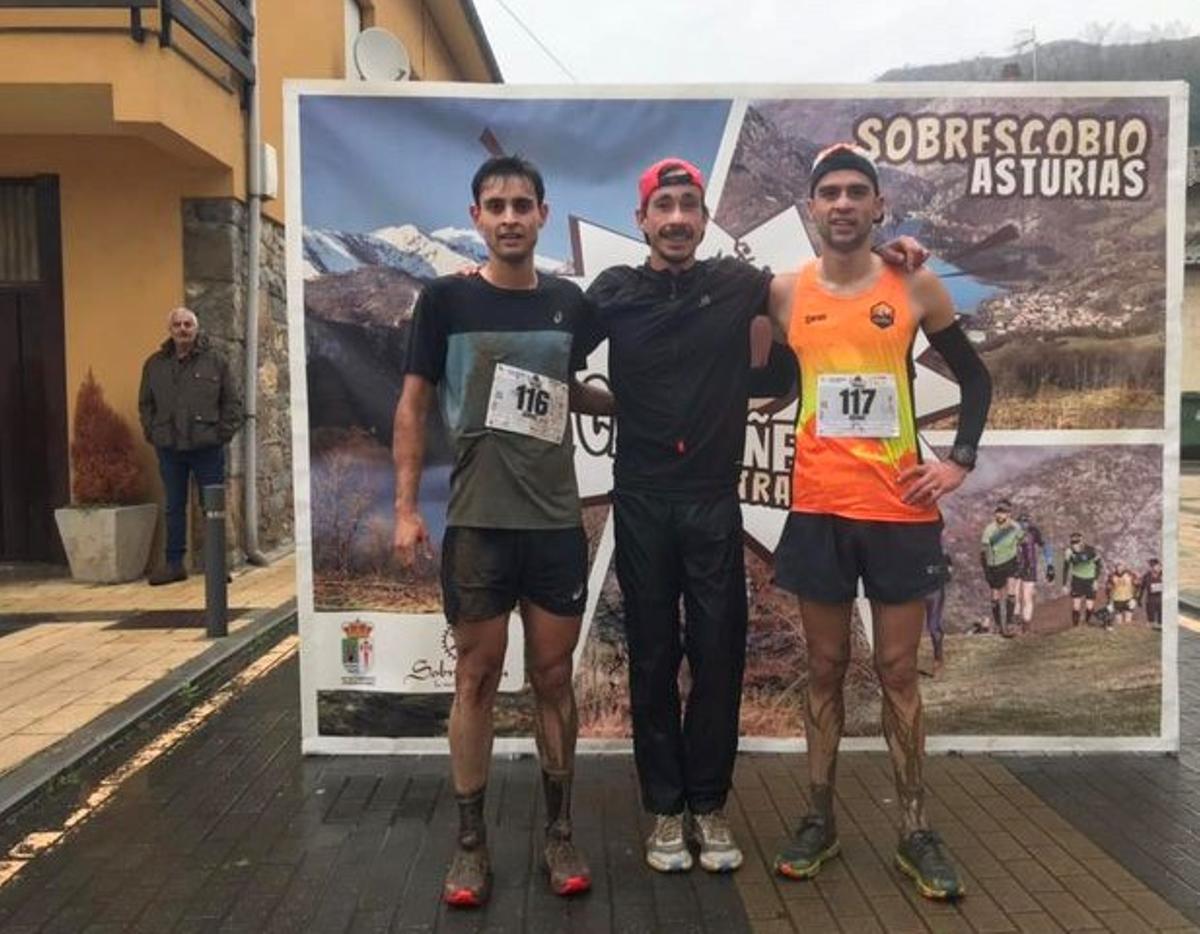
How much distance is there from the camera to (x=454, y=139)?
4.16 m

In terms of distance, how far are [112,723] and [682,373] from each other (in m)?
3.13

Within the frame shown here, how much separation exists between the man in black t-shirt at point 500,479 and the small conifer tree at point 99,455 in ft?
19.5

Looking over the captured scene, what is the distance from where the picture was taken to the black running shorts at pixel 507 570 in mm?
3197

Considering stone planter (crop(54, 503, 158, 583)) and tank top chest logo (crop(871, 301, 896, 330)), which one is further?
stone planter (crop(54, 503, 158, 583))

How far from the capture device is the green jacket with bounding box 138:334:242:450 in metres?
8.09

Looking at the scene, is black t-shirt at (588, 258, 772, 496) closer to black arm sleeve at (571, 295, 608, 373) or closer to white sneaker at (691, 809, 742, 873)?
black arm sleeve at (571, 295, 608, 373)

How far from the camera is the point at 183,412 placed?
26.5 feet

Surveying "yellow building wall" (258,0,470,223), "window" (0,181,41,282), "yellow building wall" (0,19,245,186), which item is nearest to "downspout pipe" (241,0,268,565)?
"yellow building wall" (258,0,470,223)

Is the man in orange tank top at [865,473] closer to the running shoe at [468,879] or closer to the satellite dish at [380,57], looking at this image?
the running shoe at [468,879]

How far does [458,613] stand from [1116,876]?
2.16m

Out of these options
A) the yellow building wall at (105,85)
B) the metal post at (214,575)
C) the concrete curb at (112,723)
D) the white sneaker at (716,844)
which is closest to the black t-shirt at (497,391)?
the white sneaker at (716,844)

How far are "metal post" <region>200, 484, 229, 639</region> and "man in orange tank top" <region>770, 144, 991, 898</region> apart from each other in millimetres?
4083

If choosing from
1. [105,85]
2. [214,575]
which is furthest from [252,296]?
[214,575]

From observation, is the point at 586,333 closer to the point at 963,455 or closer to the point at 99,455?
the point at 963,455
